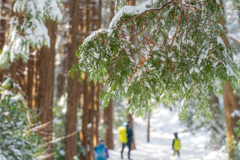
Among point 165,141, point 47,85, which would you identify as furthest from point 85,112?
point 165,141

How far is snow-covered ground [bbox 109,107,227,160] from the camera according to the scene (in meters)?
13.8

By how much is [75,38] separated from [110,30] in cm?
646

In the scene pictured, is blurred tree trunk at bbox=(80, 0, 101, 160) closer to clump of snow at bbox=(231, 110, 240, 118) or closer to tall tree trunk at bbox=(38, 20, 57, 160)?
tall tree trunk at bbox=(38, 20, 57, 160)

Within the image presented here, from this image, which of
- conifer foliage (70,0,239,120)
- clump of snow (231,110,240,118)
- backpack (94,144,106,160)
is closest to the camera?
conifer foliage (70,0,239,120)

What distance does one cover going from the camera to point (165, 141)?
2167cm

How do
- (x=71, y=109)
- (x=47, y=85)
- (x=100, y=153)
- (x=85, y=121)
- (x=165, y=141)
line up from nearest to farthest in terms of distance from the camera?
(x=47, y=85) < (x=71, y=109) < (x=100, y=153) < (x=85, y=121) < (x=165, y=141)

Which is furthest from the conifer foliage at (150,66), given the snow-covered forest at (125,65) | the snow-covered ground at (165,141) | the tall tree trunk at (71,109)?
the snow-covered ground at (165,141)

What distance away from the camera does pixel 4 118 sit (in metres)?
5.30

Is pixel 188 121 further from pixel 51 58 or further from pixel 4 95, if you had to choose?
pixel 4 95

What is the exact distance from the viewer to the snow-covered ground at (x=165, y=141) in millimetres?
13823

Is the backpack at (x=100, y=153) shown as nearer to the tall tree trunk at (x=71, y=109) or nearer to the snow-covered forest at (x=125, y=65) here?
the snow-covered forest at (x=125, y=65)

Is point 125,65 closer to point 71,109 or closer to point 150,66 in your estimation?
point 150,66

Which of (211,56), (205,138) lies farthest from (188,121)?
(211,56)

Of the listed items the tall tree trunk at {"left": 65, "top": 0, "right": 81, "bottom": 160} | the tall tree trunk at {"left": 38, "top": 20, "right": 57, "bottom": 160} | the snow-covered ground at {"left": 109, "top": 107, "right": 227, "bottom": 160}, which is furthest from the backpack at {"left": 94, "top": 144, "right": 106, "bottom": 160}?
the snow-covered ground at {"left": 109, "top": 107, "right": 227, "bottom": 160}
